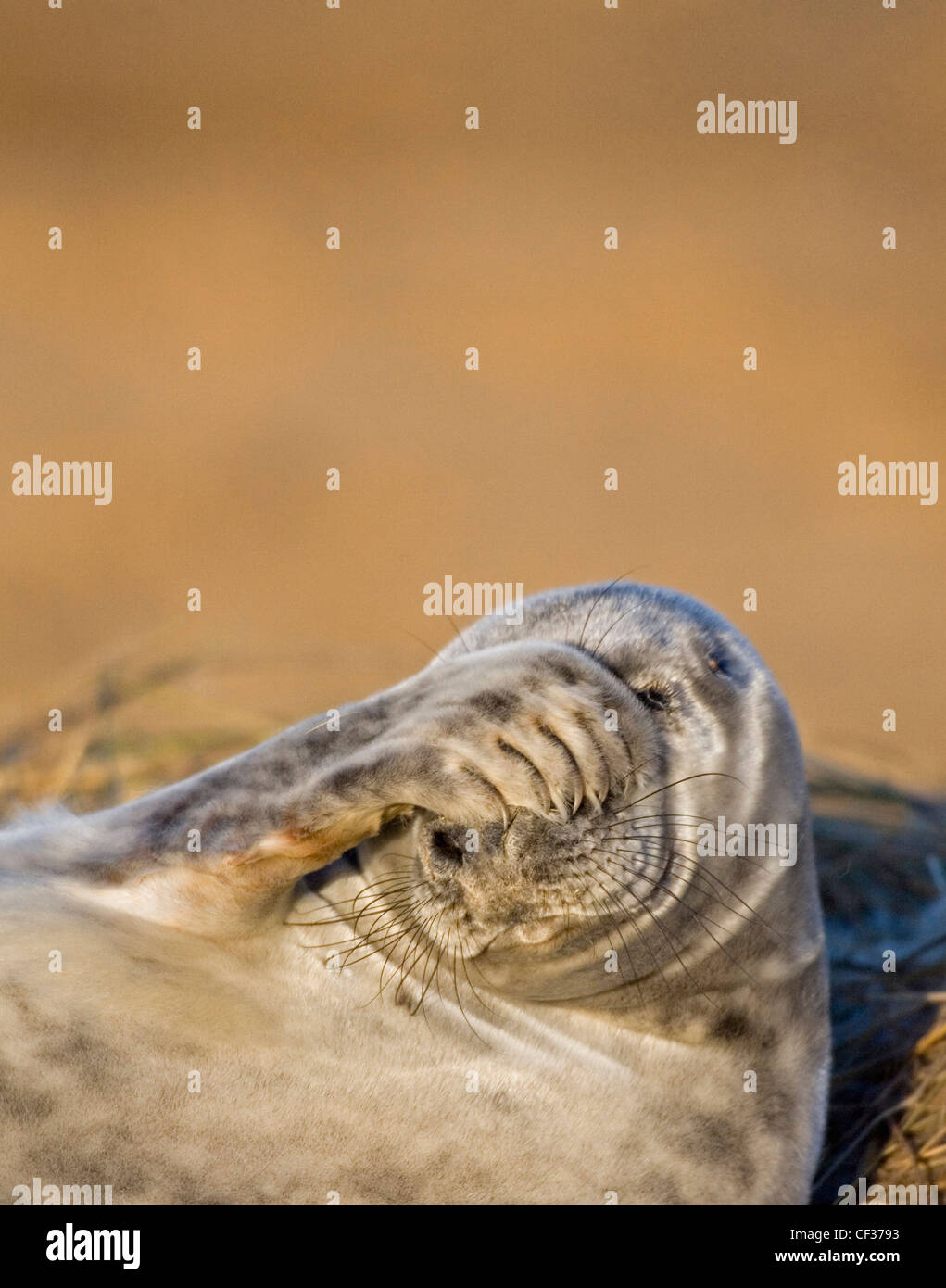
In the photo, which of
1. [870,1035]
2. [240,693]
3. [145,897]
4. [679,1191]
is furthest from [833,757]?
[145,897]

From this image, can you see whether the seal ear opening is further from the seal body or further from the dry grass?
the dry grass

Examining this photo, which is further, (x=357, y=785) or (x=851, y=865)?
(x=851, y=865)

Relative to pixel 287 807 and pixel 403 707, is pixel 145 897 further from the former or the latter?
pixel 403 707

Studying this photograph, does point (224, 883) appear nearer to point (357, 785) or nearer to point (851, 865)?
point (357, 785)

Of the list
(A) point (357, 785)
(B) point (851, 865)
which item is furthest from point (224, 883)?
(B) point (851, 865)

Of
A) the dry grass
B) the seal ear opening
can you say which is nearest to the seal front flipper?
the seal ear opening

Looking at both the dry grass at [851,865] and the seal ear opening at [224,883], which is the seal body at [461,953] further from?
the dry grass at [851,865]
